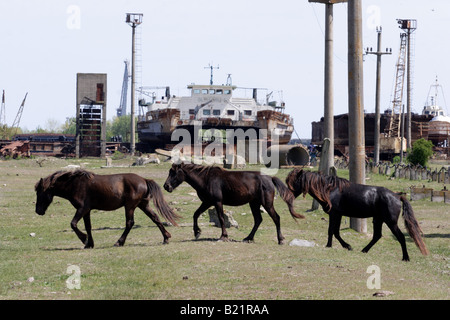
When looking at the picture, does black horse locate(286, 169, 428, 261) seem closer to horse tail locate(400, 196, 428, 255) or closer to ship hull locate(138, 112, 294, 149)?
horse tail locate(400, 196, 428, 255)

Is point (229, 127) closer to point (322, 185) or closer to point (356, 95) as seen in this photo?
point (356, 95)

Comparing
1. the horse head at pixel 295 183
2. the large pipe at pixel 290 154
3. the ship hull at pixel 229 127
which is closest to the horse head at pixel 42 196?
the horse head at pixel 295 183

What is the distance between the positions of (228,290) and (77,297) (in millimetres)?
2019

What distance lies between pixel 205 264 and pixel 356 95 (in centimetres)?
900

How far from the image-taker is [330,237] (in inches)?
557

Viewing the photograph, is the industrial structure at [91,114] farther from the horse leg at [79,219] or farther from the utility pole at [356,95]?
the horse leg at [79,219]

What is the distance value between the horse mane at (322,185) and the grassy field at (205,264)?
98 centimetres

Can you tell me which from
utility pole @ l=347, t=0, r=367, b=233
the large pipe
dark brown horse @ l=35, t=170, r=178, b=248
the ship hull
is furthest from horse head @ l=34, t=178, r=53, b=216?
the ship hull

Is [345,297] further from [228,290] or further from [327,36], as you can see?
[327,36]

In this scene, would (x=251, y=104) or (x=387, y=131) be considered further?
(x=387, y=131)

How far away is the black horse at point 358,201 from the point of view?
13.6m

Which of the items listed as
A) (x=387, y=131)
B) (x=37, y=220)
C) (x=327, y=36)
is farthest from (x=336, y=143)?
(x=37, y=220)

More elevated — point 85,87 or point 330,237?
point 85,87
